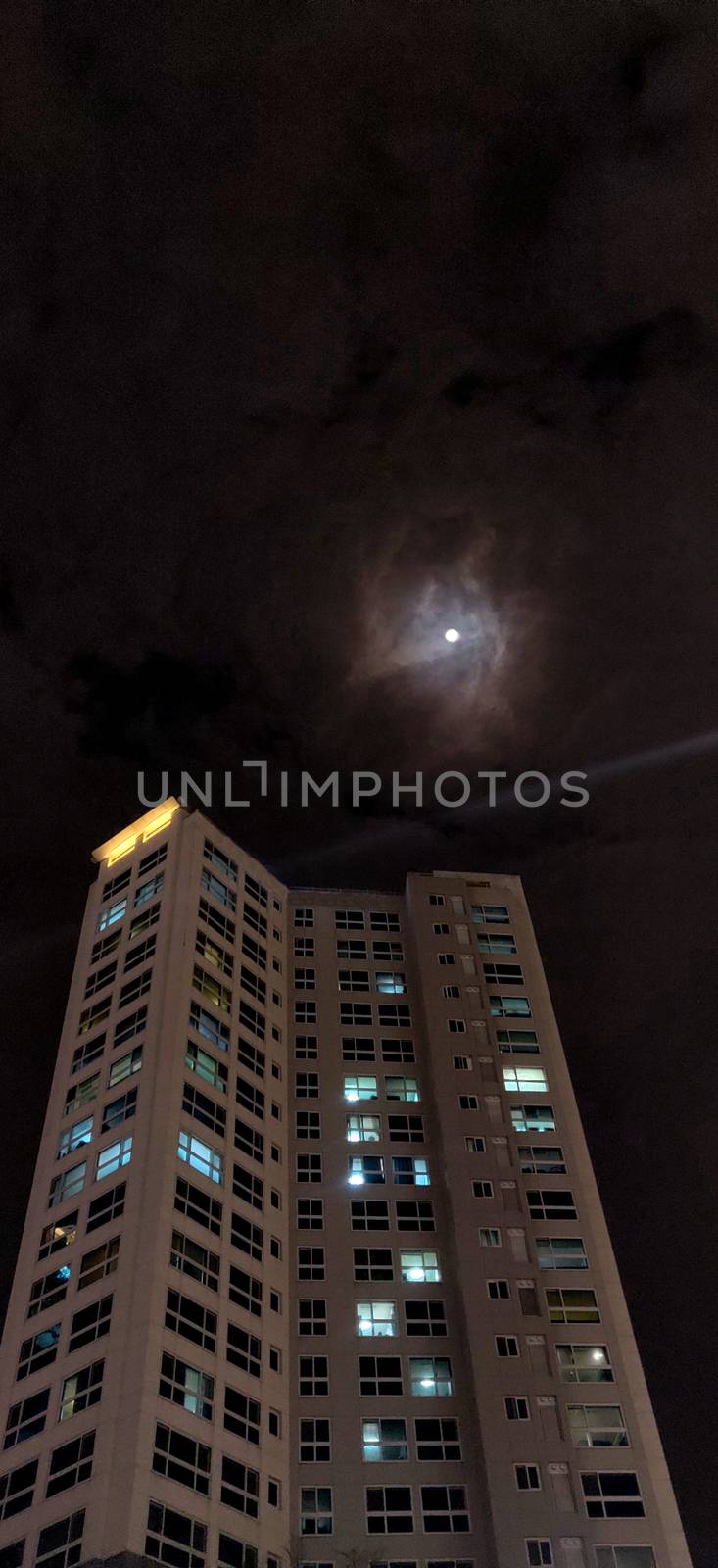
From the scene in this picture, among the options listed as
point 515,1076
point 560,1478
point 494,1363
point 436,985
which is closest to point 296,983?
point 436,985

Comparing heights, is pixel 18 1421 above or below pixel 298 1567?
above

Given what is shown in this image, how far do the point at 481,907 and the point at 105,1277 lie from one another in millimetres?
40712

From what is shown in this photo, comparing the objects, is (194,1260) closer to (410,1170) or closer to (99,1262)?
(99,1262)

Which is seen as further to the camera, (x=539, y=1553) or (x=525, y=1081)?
(x=525, y=1081)

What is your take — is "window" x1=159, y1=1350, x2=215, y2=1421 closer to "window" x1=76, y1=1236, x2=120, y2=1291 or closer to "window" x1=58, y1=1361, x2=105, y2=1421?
"window" x1=58, y1=1361, x2=105, y2=1421

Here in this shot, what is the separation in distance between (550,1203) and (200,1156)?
20.3 metres

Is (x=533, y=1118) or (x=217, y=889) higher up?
(x=217, y=889)

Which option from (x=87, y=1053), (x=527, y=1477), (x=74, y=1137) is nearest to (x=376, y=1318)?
(x=527, y=1477)

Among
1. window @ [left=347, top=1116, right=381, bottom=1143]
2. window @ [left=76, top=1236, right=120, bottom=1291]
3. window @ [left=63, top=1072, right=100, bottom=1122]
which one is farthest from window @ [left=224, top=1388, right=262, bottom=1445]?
window @ [left=347, top=1116, right=381, bottom=1143]

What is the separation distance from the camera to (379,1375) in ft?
202

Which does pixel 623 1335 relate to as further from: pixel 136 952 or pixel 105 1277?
pixel 136 952

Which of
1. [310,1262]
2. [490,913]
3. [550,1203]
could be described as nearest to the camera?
[310,1262]

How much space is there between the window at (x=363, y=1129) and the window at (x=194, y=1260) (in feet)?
50.7

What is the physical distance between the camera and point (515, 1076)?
75062 millimetres
